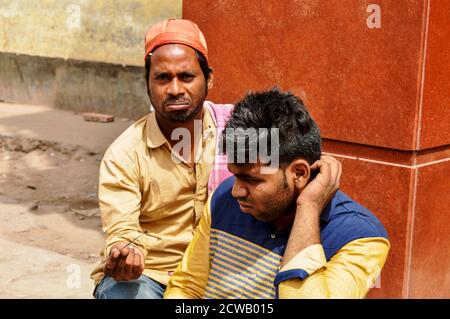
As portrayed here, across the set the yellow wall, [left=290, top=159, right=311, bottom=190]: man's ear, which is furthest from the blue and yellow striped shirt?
the yellow wall

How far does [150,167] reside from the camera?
3338 mm

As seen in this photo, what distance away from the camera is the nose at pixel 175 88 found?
10.8 ft

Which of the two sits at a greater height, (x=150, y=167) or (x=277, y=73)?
(x=277, y=73)

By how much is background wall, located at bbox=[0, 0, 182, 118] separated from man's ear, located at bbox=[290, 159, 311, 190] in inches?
304

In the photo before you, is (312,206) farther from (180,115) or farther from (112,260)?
(180,115)

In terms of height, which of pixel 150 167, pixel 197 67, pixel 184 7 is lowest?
pixel 150 167

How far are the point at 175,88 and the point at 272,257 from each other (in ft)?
2.95

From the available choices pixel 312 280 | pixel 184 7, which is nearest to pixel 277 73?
pixel 184 7

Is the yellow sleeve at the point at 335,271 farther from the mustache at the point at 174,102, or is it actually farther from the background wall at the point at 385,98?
the background wall at the point at 385,98

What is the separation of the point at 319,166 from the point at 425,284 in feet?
6.26

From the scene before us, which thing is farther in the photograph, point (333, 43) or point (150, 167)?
point (333, 43)

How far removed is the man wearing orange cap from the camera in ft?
10.6

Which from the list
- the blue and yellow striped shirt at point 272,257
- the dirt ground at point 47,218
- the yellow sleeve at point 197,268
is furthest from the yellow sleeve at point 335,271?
the dirt ground at point 47,218

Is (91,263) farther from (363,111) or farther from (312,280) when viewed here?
(312,280)
